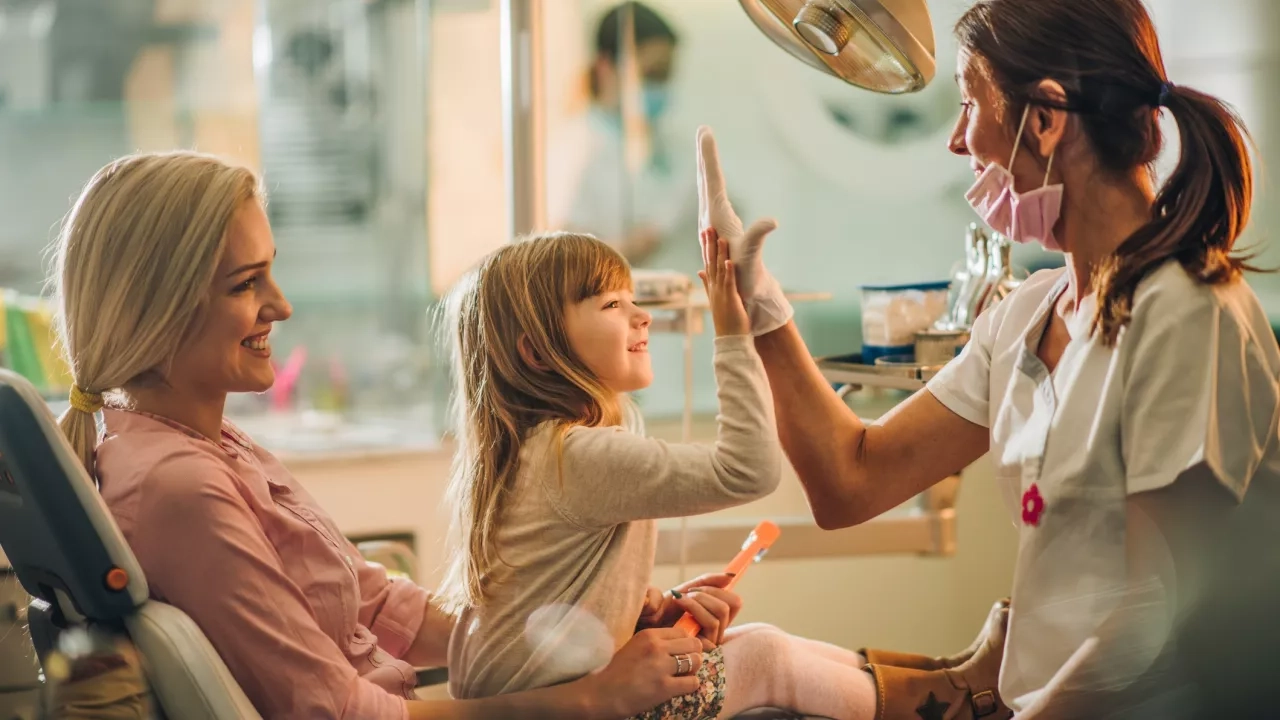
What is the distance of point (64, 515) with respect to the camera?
3.97 feet

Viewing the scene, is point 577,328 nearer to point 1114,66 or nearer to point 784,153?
point 1114,66

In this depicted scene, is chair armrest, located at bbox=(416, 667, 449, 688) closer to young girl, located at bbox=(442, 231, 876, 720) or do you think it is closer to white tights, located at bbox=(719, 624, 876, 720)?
young girl, located at bbox=(442, 231, 876, 720)

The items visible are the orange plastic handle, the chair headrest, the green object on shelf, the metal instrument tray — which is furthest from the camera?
the green object on shelf

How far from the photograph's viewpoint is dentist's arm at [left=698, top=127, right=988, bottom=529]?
1654 mm

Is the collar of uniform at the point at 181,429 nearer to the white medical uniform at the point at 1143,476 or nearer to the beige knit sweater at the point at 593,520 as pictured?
the beige knit sweater at the point at 593,520

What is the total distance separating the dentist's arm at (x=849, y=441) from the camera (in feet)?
5.43

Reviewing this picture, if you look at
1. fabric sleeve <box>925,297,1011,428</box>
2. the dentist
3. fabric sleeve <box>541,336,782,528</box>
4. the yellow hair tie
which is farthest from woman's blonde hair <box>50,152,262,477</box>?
fabric sleeve <box>925,297,1011,428</box>

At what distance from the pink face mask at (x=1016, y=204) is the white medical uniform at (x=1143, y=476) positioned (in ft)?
0.32

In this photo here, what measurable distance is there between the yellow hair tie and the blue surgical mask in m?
1.96

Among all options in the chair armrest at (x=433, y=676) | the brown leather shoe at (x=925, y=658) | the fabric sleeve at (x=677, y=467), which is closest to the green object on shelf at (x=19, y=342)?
the chair armrest at (x=433, y=676)

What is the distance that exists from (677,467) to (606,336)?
189mm

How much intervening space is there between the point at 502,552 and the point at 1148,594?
27.7 inches

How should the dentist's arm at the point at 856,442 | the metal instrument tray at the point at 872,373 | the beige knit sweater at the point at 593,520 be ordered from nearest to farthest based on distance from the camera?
1. the beige knit sweater at the point at 593,520
2. the dentist's arm at the point at 856,442
3. the metal instrument tray at the point at 872,373

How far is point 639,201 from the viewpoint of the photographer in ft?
10.2
